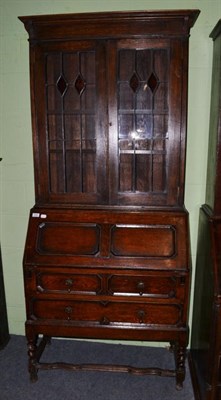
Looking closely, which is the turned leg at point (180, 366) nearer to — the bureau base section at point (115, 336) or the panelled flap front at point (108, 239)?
the bureau base section at point (115, 336)

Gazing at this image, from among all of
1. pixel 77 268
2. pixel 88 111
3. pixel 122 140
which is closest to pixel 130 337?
pixel 77 268

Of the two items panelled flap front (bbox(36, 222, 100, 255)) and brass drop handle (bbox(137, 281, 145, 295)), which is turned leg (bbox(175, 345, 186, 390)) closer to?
brass drop handle (bbox(137, 281, 145, 295))

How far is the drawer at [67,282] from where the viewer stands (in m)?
1.92

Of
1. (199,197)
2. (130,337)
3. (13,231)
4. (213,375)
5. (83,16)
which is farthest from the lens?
(13,231)

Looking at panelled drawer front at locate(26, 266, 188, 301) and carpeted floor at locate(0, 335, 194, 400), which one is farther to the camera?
carpeted floor at locate(0, 335, 194, 400)

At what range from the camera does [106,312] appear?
1943 millimetres

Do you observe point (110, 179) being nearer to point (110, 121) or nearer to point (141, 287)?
point (110, 121)

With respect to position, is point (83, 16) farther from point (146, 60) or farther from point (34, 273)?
point (34, 273)

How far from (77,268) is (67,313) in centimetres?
32

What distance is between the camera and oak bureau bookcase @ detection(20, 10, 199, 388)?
188cm

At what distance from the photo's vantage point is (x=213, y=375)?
1.73m

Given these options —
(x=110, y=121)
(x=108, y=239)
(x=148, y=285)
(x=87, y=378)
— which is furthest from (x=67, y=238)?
(x=87, y=378)

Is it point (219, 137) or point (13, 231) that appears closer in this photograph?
point (219, 137)

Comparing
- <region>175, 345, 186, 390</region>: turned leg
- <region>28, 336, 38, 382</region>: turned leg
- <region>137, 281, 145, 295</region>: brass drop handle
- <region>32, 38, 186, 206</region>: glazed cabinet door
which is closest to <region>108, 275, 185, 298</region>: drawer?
<region>137, 281, 145, 295</region>: brass drop handle
